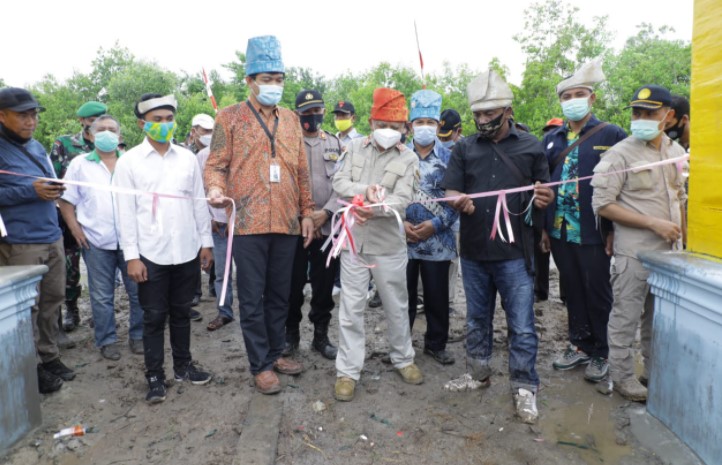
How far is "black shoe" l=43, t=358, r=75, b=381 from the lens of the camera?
13.9ft

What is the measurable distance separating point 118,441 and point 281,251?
1.69m

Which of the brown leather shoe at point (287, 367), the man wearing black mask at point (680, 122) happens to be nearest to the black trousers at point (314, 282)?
the brown leather shoe at point (287, 367)

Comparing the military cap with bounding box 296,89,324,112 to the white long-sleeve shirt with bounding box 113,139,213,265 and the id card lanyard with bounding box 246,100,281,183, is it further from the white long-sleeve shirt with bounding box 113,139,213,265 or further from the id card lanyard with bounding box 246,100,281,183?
the white long-sleeve shirt with bounding box 113,139,213,265

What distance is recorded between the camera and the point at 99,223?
15.7 ft

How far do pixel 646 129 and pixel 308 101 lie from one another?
2.86m

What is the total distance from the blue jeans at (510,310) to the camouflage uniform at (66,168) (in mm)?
4185

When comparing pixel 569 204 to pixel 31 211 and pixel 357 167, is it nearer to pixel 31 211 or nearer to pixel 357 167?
pixel 357 167

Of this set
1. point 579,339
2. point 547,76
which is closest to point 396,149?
point 579,339

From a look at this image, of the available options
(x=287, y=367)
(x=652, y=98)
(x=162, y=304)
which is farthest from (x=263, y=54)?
(x=652, y=98)

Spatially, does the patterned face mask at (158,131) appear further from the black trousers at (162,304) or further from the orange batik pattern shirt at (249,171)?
the black trousers at (162,304)

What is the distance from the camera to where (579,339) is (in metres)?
4.34

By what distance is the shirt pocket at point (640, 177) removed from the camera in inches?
144

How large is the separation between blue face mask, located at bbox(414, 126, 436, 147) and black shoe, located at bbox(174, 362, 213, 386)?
2.70m

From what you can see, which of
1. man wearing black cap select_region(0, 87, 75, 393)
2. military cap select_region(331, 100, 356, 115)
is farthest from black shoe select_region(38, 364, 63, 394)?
military cap select_region(331, 100, 356, 115)
